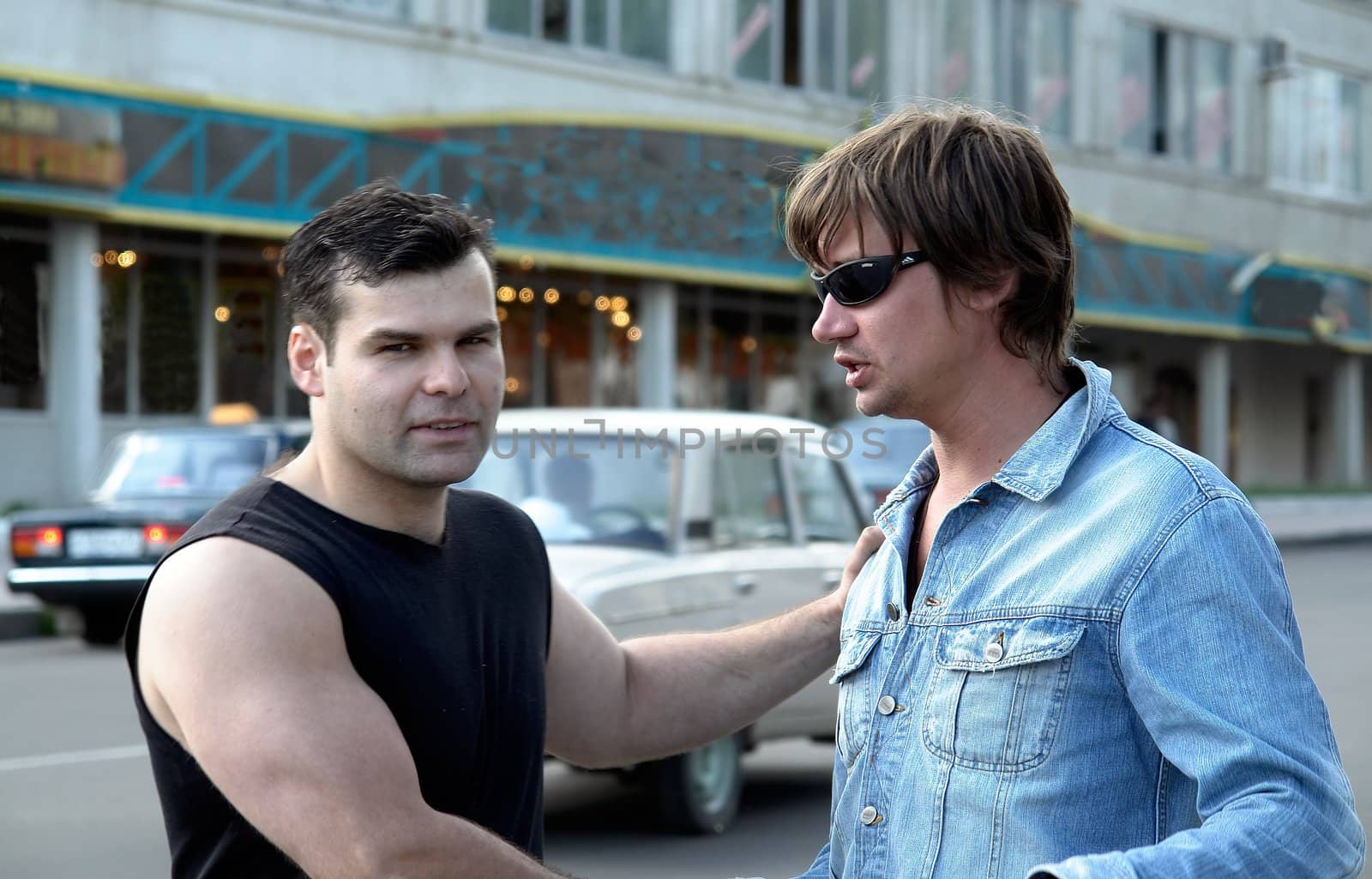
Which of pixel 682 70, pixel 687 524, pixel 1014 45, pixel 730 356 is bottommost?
pixel 687 524

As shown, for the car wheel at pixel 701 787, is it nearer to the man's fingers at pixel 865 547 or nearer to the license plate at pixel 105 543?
the man's fingers at pixel 865 547

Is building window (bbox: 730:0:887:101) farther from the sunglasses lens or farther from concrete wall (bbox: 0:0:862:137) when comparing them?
the sunglasses lens

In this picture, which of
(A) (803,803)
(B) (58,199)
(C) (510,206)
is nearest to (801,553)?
(A) (803,803)

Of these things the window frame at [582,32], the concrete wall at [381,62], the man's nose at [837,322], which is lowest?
the man's nose at [837,322]

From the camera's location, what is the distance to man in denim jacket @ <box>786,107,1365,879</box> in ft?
6.20

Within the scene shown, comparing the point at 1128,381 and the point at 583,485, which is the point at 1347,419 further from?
the point at 583,485

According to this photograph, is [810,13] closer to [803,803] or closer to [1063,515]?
[803,803]

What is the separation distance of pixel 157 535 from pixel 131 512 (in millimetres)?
301

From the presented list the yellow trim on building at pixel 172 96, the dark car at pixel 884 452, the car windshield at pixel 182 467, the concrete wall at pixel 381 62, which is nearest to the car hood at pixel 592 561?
the car windshield at pixel 182 467

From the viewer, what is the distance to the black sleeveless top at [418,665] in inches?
95.8

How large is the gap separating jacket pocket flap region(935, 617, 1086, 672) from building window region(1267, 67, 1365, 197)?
119ft

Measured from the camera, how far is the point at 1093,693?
2.04 meters

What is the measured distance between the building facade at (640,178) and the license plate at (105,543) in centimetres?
186

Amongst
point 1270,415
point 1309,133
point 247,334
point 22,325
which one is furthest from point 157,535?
point 1309,133
